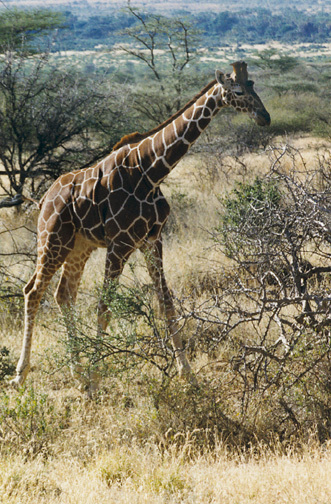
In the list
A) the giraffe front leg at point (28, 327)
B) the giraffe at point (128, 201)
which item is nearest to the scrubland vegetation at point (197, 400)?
the giraffe front leg at point (28, 327)

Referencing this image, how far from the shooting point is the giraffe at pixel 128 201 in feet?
15.4

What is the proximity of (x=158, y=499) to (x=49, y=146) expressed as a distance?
311 inches

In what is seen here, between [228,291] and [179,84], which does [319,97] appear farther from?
[228,291]

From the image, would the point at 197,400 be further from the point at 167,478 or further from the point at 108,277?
the point at 108,277

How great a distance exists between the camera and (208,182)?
1169 centimetres

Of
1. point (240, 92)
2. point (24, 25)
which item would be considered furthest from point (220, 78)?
point (24, 25)

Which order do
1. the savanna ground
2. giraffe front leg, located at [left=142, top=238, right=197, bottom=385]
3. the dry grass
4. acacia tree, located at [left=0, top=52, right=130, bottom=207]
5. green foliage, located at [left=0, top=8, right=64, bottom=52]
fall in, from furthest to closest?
green foliage, located at [left=0, top=8, right=64, bottom=52] → acacia tree, located at [left=0, top=52, right=130, bottom=207] → giraffe front leg, located at [left=142, top=238, right=197, bottom=385] → the savanna ground → the dry grass

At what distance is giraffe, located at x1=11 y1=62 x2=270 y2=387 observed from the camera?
471 cm

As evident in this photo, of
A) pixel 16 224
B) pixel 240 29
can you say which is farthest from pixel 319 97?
pixel 240 29

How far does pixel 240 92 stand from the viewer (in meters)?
4.62

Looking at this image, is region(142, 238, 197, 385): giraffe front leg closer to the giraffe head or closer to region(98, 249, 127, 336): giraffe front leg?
region(98, 249, 127, 336): giraffe front leg

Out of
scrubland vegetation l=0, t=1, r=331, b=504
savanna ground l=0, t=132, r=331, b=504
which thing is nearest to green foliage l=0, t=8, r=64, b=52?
scrubland vegetation l=0, t=1, r=331, b=504

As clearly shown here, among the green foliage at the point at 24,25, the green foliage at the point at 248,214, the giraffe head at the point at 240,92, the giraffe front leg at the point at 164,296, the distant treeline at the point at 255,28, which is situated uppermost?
the distant treeline at the point at 255,28

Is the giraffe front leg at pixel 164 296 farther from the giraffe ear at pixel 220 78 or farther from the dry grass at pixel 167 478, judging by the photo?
the giraffe ear at pixel 220 78
